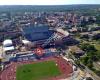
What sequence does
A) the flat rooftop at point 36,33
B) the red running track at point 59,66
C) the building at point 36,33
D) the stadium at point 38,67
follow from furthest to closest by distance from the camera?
the flat rooftop at point 36,33 < the building at point 36,33 < the stadium at point 38,67 < the red running track at point 59,66

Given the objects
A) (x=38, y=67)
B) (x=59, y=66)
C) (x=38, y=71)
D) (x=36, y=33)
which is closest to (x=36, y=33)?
(x=36, y=33)

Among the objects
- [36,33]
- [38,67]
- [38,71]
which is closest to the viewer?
[38,71]

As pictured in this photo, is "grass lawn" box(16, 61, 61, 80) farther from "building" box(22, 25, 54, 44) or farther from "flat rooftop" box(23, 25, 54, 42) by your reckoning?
"flat rooftop" box(23, 25, 54, 42)

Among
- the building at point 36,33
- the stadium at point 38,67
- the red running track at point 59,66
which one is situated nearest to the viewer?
the red running track at point 59,66

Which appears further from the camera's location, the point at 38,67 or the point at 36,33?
the point at 36,33

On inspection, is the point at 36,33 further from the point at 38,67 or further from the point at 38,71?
the point at 38,71

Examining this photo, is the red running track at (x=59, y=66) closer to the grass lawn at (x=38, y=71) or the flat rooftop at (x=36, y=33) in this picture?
the grass lawn at (x=38, y=71)

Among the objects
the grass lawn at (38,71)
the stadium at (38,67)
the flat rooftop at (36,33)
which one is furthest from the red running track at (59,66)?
the flat rooftop at (36,33)

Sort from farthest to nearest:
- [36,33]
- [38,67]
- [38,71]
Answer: [36,33], [38,67], [38,71]
